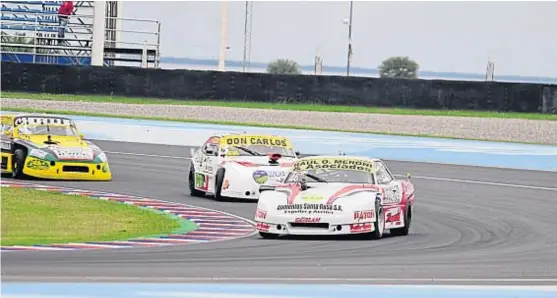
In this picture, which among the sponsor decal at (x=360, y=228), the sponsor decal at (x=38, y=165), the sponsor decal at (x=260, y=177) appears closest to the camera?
the sponsor decal at (x=360, y=228)

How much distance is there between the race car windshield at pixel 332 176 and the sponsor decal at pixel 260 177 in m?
3.63

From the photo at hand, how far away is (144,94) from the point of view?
40.9m

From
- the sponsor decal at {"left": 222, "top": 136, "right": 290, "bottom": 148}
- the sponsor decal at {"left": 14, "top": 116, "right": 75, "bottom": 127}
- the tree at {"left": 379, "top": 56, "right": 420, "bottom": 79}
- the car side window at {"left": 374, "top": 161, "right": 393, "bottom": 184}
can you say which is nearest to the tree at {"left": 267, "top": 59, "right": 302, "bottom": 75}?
the tree at {"left": 379, "top": 56, "right": 420, "bottom": 79}

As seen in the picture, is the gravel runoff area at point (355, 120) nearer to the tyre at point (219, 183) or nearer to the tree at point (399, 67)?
the tyre at point (219, 183)

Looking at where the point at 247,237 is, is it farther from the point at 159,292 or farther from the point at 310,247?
the point at 159,292

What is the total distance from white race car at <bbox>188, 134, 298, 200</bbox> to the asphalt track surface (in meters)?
0.31

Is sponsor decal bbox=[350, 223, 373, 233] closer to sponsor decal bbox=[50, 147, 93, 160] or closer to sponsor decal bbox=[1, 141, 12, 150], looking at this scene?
sponsor decal bbox=[50, 147, 93, 160]

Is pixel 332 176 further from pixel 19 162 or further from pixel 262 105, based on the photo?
pixel 262 105

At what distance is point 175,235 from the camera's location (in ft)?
49.6

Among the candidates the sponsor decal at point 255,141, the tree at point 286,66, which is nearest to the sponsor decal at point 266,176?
the sponsor decal at point 255,141

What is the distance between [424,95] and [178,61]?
25242 millimetres

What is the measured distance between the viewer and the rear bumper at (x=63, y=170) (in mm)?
22609

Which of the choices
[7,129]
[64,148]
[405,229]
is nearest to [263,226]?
[405,229]

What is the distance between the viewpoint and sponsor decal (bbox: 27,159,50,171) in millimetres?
22594
